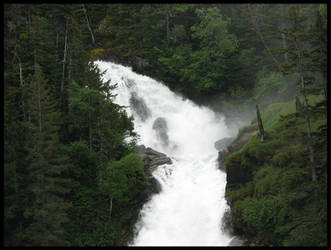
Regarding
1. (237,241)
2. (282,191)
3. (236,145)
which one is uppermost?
(236,145)

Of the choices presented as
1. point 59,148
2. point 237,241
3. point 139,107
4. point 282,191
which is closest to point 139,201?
point 59,148

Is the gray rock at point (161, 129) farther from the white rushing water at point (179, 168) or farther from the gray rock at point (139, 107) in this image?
the gray rock at point (139, 107)

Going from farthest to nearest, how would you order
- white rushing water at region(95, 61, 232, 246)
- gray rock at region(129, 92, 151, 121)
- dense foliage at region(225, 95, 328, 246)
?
1. gray rock at region(129, 92, 151, 121)
2. white rushing water at region(95, 61, 232, 246)
3. dense foliage at region(225, 95, 328, 246)

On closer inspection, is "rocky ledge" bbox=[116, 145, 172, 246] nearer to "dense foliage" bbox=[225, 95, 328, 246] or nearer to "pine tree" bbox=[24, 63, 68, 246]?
"pine tree" bbox=[24, 63, 68, 246]

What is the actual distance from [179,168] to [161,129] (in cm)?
934

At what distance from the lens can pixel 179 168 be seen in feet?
94.1

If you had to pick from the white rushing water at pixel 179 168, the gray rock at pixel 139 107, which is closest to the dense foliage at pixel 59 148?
the white rushing water at pixel 179 168

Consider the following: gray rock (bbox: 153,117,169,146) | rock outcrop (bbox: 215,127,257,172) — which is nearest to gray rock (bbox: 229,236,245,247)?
rock outcrop (bbox: 215,127,257,172)

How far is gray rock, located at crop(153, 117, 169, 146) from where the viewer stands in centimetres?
3666

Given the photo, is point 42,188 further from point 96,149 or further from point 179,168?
point 179,168

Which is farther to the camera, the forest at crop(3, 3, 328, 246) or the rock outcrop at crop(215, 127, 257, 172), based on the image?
the rock outcrop at crop(215, 127, 257, 172)

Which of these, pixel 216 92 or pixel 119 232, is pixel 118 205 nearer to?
pixel 119 232

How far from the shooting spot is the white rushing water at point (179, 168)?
22109 millimetres

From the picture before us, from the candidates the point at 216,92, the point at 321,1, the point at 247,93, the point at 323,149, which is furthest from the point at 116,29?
the point at 323,149
